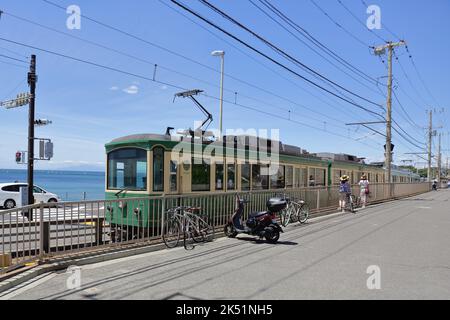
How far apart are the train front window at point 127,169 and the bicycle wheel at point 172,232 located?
5.31 ft

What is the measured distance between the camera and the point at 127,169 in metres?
10.2

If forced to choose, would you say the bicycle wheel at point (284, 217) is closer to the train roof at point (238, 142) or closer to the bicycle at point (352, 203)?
the train roof at point (238, 142)

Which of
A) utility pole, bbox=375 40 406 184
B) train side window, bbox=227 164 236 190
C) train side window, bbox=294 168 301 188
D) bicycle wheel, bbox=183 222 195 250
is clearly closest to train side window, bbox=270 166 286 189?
train side window, bbox=294 168 301 188

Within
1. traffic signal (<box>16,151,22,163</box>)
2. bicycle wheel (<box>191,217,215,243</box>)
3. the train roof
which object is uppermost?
the train roof

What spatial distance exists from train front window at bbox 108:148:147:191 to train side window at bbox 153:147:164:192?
0.80ft

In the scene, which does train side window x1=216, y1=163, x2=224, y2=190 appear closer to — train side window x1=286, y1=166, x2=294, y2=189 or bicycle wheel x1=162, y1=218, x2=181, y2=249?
bicycle wheel x1=162, y1=218, x2=181, y2=249

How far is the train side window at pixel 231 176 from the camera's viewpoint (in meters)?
11.7

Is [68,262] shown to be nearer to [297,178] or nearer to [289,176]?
[289,176]

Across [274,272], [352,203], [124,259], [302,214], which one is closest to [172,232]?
[124,259]

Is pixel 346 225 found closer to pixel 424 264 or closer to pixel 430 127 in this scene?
pixel 424 264

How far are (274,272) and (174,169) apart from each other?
4.56 meters

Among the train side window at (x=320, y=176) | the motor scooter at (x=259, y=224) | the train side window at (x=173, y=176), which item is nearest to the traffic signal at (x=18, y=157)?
the train side window at (x=173, y=176)

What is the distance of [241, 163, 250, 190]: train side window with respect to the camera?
12.3 metres

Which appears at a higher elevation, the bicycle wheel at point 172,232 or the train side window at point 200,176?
the train side window at point 200,176
